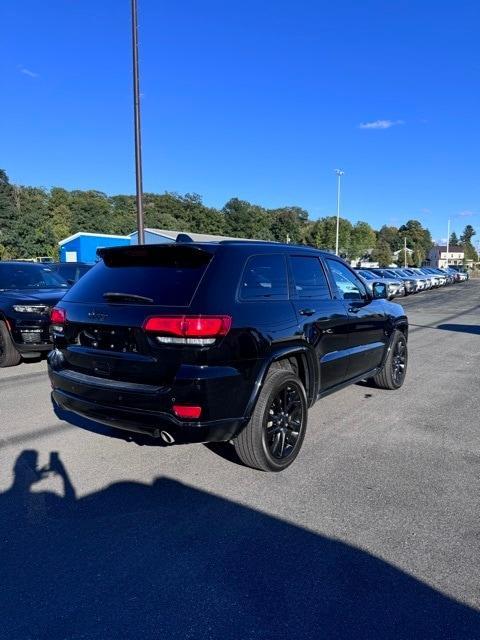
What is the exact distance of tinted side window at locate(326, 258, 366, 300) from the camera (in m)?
5.05

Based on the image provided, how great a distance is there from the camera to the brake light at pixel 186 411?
317cm

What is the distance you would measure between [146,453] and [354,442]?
1929mm

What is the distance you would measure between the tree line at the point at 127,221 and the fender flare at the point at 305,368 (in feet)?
170

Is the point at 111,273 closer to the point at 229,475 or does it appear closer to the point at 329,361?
the point at 229,475

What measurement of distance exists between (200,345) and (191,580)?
1361 millimetres

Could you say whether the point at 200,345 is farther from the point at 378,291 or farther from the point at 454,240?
the point at 454,240

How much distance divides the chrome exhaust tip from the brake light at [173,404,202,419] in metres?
0.16

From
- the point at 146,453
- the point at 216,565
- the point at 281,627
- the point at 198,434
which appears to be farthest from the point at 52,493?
the point at 281,627

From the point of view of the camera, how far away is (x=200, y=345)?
3.17 metres

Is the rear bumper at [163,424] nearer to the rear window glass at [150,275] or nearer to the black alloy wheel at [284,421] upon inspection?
the black alloy wheel at [284,421]

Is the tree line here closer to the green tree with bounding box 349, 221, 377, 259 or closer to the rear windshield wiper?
the green tree with bounding box 349, 221, 377, 259

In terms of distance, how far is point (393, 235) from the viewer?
156 metres

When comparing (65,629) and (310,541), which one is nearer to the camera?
(65,629)

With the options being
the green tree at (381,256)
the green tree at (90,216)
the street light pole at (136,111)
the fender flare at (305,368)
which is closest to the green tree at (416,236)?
the green tree at (381,256)
